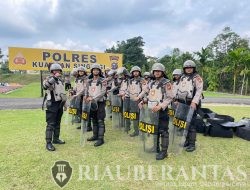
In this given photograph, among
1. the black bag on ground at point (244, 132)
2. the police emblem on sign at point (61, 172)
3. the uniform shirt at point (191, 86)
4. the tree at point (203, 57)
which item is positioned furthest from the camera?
the tree at point (203, 57)

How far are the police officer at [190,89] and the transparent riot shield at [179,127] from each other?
220 millimetres

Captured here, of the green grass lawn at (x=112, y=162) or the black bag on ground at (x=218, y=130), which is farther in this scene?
the black bag on ground at (x=218, y=130)

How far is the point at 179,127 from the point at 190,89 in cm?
91

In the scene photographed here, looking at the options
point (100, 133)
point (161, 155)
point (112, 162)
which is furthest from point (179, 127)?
point (100, 133)

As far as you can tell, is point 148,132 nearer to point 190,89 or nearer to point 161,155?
point 161,155

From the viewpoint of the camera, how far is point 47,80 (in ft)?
22.5

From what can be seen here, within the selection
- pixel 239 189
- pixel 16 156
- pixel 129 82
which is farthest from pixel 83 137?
pixel 239 189

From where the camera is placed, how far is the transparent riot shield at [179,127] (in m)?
6.55

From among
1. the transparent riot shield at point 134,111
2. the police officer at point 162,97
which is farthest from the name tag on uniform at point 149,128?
the transparent riot shield at point 134,111

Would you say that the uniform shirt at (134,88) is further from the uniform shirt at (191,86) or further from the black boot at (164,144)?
the black boot at (164,144)

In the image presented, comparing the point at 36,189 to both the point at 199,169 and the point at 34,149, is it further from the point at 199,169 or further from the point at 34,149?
the point at 199,169

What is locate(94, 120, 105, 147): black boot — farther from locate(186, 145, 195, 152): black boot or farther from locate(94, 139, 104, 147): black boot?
locate(186, 145, 195, 152): black boot

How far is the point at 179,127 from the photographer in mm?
6734

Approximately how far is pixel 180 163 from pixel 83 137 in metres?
2.69
